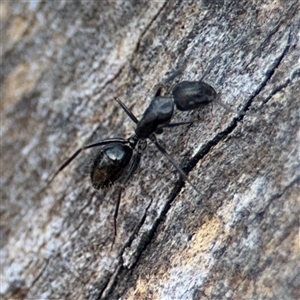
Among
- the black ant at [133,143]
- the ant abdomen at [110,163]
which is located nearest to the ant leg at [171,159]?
the black ant at [133,143]

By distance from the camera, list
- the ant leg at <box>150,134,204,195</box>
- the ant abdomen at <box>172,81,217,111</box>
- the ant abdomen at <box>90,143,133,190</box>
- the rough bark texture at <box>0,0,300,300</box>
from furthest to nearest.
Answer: the ant abdomen at <box>90,143,133,190</box>, the ant abdomen at <box>172,81,217,111</box>, the ant leg at <box>150,134,204,195</box>, the rough bark texture at <box>0,0,300,300</box>

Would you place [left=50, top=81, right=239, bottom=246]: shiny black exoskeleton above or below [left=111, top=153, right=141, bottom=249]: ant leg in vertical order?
above

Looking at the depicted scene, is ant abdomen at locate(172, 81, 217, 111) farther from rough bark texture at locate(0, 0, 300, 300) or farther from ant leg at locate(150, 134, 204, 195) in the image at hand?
ant leg at locate(150, 134, 204, 195)

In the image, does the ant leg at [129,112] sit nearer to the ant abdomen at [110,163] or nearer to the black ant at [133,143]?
the black ant at [133,143]

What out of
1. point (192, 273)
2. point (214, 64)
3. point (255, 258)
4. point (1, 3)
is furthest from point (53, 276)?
point (1, 3)

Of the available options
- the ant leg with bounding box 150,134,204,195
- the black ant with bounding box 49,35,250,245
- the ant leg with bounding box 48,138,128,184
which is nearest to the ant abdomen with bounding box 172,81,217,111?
the black ant with bounding box 49,35,250,245

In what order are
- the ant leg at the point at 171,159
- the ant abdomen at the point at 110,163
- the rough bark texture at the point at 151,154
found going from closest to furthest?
the rough bark texture at the point at 151,154, the ant leg at the point at 171,159, the ant abdomen at the point at 110,163

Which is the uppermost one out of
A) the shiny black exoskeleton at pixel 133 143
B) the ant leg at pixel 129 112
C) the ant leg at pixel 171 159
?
the ant leg at pixel 129 112

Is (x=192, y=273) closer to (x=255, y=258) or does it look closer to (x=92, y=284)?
(x=255, y=258)
